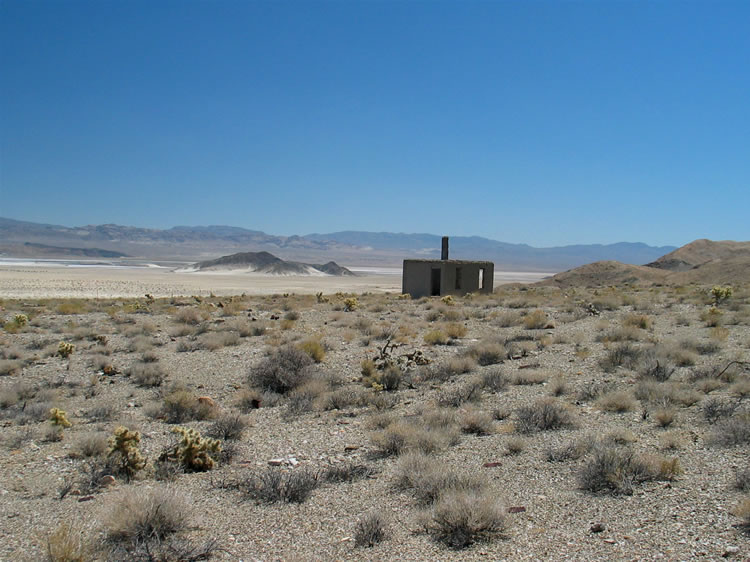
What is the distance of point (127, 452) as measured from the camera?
7.77m

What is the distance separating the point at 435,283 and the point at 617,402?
25806mm

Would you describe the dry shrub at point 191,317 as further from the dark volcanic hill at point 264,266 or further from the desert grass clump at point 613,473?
the dark volcanic hill at point 264,266

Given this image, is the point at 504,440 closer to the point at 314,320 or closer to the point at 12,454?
the point at 12,454

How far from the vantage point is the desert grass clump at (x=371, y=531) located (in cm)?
554

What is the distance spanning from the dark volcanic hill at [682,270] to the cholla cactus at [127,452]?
45851 mm

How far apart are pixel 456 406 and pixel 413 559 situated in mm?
Answer: 5348

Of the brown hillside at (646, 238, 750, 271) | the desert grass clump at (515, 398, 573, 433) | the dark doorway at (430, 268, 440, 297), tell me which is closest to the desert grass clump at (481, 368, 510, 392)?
the desert grass clump at (515, 398, 573, 433)

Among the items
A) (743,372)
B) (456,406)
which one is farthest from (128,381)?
(743,372)

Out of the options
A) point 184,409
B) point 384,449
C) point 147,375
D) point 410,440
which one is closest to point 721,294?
point 410,440

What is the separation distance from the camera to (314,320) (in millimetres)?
A: 22672

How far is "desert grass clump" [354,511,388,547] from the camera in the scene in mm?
5543

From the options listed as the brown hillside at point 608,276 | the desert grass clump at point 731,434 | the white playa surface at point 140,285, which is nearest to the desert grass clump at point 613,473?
the desert grass clump at point 731,434

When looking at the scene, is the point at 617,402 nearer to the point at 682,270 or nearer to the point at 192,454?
the point at 192,454

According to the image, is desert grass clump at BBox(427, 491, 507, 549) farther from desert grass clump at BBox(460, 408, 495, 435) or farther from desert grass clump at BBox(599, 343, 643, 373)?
desert grass clump at BBox(599, 343, 643, 373)
